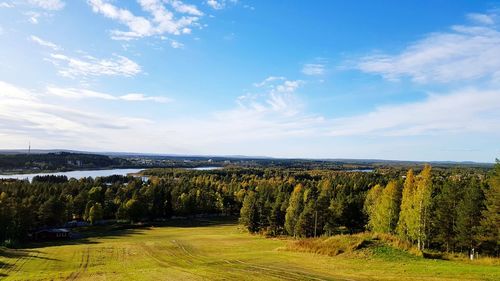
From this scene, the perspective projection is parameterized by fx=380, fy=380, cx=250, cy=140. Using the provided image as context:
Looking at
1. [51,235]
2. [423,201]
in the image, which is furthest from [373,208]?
[51,235]

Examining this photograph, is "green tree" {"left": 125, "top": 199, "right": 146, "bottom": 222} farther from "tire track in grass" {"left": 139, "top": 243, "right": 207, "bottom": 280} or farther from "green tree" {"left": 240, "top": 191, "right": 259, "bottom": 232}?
"tire track in grass" {"left": 139, "top": 243, "right": 207, "bottom": 280}

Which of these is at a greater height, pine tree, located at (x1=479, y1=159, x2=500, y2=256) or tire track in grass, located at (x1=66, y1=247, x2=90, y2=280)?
pine tree, located at (x1=479, y1=159, x2=500, y2=256)

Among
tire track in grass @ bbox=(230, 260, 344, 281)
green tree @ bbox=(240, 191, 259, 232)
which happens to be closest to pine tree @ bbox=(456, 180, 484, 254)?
tire track in grass @ bbox=(230, 260, 344, 281)

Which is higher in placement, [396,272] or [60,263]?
[396,272]

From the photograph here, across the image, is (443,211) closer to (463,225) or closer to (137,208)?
(463,225)

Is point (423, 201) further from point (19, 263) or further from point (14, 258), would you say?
point (14, 258)

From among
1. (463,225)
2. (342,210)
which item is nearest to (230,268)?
(463,225)

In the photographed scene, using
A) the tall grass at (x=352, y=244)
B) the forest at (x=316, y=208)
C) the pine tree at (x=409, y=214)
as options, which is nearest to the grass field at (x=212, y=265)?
the tall grass at (x=352, y=244)
